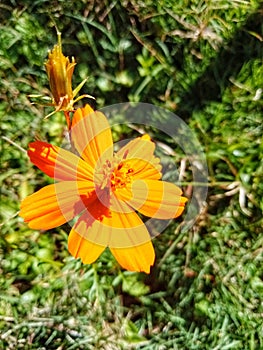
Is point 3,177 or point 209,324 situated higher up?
point 3,177

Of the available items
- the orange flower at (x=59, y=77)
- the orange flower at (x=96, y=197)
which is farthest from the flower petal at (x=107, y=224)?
the orange flower at (x=59, y=77)

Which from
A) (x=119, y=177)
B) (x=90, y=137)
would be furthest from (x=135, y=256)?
(x=90, y=137)

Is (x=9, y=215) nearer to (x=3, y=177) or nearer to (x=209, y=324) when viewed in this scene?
(x=3, y=177)

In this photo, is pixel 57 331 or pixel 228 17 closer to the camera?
pixel 57 331

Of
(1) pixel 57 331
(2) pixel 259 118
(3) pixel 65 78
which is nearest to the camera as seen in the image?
(3) pixel 65 78

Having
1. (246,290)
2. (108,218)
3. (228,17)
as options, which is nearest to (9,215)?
(108,218)

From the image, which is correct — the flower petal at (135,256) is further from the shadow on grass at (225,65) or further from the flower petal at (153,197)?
the shadow on grass at (225,65)

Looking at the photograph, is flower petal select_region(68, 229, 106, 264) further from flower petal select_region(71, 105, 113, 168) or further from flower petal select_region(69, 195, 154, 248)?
flower petal select_region(71, 105, 113, 168)

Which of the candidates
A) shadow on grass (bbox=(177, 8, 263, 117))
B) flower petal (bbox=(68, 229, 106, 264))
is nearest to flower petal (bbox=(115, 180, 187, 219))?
flower petal (bbox=(68, 229, 106, 264))
